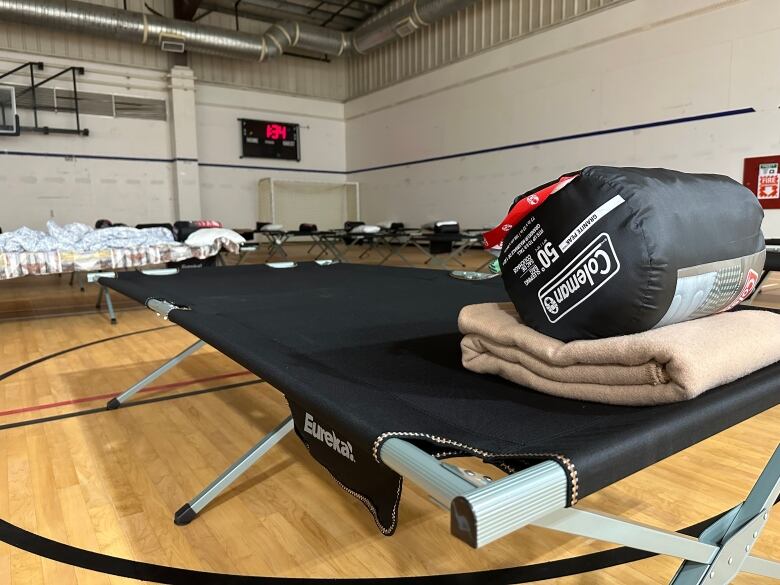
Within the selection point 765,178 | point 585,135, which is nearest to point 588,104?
point 585,135

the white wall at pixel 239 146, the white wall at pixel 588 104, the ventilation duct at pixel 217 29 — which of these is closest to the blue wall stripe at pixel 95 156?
the white wall at pixel 239 146

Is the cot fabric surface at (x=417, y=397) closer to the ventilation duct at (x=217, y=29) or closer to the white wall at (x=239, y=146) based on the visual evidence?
the ventilation duct at (x=217, y=29)

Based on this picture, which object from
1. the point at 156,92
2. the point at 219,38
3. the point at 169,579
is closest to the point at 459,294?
the point at 169,579

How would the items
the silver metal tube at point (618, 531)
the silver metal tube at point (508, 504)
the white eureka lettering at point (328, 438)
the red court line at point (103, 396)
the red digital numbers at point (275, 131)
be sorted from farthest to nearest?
the red digital numbers at point (275, 131), the red court line at point (103, 396), the white eureka lettering at point (328, 438), the silver metal tube at point (618, 531), the silver metal tube at point (508, 504)

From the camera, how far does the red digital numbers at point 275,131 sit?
11.3m

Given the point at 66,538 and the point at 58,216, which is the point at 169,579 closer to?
the point at 66,538

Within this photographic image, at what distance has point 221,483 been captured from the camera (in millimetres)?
1317

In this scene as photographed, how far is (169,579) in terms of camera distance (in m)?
1.06

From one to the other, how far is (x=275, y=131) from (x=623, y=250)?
1156 cm

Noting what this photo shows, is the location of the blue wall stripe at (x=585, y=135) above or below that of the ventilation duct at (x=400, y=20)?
below

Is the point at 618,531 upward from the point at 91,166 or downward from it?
downward

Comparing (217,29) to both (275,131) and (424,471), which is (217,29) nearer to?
(275,131)

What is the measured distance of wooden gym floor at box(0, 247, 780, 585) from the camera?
112cm

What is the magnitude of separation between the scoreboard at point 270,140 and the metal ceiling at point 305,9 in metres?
2.05
